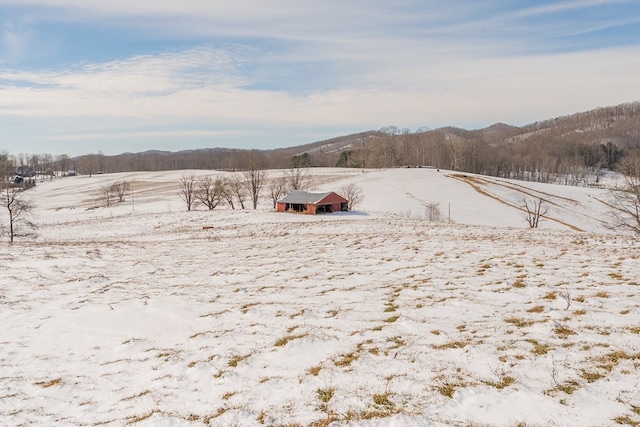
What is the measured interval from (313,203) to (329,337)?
140 feet

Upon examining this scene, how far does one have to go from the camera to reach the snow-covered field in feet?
19.0

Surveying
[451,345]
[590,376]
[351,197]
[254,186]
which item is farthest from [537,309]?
[254,186]

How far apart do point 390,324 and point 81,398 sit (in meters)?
6.35

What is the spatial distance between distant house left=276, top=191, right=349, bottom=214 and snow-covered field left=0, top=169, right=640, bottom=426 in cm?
3204

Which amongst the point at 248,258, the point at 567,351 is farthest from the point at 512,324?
the point at 248,258

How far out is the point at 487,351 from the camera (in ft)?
23.8

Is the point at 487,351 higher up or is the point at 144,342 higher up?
the point at 487,351

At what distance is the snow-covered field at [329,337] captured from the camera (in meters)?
5.80

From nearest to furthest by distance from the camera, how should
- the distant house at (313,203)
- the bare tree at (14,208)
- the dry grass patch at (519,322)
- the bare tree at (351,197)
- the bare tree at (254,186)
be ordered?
the dry grass patch at (519,322) < the bare tree at (14,208) < the distant house at (313,203) < the bare tree at (351,197) < the bare tree at (254,186)

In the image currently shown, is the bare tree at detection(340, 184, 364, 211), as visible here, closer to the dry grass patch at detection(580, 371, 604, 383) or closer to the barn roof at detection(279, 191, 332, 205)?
the barn roof at detection(279, 191, 332, 205)

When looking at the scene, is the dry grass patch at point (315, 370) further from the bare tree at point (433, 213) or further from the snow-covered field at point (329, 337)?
the bare tree at point (433, 213)

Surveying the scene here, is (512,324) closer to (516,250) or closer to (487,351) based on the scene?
(487,351)

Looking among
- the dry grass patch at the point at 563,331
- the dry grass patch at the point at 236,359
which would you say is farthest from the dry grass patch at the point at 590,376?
the dry grass patch at the point at 236,359

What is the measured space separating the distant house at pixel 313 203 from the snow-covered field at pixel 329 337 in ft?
105
